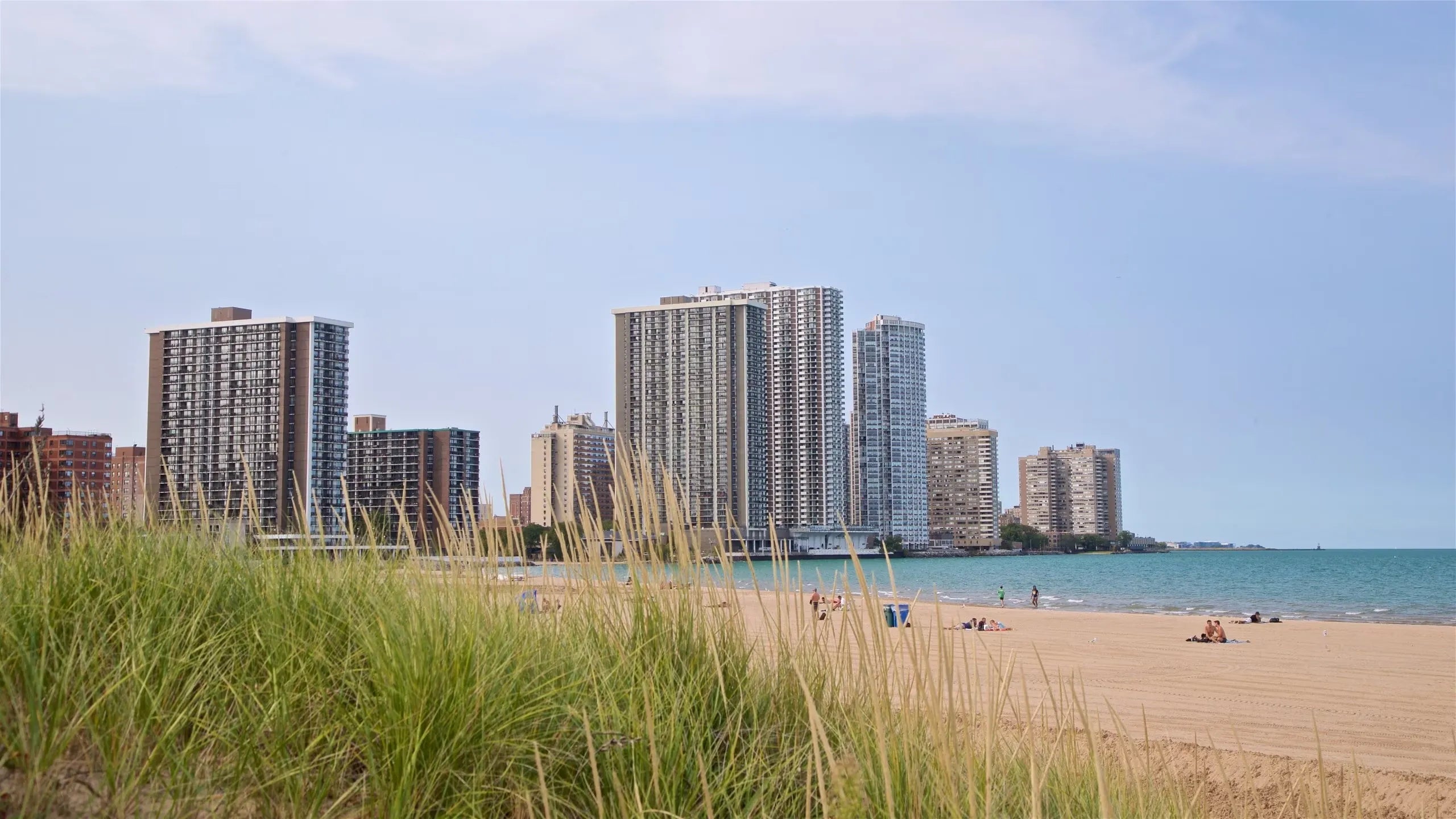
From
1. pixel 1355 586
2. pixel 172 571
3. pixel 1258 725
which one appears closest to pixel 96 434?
pixel 172 571

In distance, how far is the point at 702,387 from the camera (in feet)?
219

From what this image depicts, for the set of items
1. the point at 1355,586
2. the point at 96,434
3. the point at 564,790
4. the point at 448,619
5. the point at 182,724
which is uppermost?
the point at 96,434

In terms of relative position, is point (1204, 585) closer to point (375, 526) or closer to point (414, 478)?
point (414, 478)

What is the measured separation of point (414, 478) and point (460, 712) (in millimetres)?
16990

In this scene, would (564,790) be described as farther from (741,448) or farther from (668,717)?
(741,448)

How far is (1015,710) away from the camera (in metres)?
3.11

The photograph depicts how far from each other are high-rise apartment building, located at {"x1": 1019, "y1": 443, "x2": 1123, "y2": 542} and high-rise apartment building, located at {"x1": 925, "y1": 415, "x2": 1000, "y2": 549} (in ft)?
39.8

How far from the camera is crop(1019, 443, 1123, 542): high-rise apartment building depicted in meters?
123

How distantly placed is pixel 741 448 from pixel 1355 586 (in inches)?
1439

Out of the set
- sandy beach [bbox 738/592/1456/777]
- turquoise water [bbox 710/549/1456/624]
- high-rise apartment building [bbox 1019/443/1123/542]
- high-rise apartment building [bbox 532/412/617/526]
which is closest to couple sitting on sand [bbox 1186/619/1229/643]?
Result: sandy beach [bbox 738/592/1456/777]

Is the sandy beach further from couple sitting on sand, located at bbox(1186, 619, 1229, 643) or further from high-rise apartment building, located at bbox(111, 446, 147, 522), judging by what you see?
high-rise apartment building, located at bbox(111, 446, 147, 522)

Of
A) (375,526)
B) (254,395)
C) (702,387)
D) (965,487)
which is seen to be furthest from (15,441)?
(965,487)

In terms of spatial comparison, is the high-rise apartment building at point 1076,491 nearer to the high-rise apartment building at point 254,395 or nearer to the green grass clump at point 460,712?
the high-rise apartment building at point 254,395

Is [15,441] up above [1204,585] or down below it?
above
